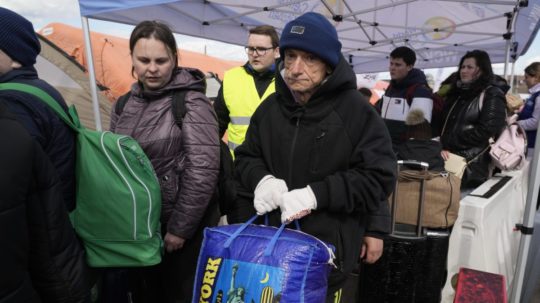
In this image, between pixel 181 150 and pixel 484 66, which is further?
pixel 484 66

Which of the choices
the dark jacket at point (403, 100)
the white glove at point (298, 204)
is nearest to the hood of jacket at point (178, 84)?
the white glove at point (298, 204)

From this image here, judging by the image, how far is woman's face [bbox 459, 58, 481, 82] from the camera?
3.39 metres

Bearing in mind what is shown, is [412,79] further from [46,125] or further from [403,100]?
[46,125]

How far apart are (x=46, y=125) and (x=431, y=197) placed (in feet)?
6.54

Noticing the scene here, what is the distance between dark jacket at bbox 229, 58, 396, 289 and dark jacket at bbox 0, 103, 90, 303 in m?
0.71

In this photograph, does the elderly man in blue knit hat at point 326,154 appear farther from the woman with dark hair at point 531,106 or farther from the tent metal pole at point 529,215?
the woman with dark hair at point 531,106

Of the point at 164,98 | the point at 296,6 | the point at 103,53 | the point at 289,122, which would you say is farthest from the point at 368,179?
the point at 103,53

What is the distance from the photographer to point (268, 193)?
1401 millimetres

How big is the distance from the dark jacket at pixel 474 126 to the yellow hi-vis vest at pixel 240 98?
5.90ft

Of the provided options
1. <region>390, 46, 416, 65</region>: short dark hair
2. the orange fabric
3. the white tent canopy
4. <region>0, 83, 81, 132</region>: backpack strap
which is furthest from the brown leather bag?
the orange fabric

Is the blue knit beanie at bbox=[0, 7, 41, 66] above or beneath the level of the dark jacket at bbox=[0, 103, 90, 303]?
above

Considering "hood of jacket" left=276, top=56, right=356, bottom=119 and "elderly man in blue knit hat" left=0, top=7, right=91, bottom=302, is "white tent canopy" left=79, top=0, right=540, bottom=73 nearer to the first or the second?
"elderly man in blue knit hat" left=0, top=7, right=91, bottom=302

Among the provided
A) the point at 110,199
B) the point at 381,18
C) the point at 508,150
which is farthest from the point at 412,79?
the point at 381,18

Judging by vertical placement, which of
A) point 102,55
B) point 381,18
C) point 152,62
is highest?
point 381,18
